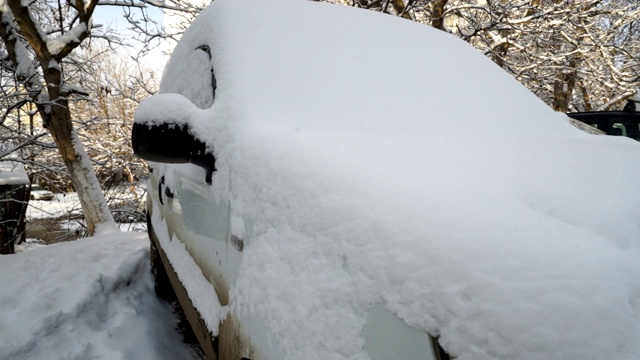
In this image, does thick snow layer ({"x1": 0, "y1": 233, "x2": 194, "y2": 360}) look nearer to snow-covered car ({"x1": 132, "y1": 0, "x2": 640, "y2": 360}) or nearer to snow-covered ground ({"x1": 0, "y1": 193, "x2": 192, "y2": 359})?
snow-covered ground ({"x1": 0, "y1": 193, "x2": 192, "y2": 359})

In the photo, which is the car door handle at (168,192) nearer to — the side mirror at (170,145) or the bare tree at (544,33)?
the side mirror at (170,145)

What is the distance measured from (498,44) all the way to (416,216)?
875cm

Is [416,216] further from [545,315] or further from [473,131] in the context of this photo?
[473,131]

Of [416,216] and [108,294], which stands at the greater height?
[416,216]

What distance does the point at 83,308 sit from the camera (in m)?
2.51

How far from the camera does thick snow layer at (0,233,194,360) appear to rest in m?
2.14

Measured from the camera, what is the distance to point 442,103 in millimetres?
1611

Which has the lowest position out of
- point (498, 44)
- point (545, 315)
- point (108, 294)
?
point (108, 294)

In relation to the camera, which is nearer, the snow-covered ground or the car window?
the car window

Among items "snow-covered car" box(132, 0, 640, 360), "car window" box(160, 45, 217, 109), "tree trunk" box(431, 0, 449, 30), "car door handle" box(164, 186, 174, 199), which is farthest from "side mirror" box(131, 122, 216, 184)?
"tree trunk" box(431, 0, 449, 30)

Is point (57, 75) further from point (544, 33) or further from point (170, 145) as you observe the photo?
point (544, 33)

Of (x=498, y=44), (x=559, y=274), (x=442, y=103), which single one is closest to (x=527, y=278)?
(x=559, y=274)

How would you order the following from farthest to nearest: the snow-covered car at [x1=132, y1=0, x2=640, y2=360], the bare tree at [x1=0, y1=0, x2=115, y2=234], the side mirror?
the bare tree at [x1=0, y1=0, x2=115, y2=234]
the side mirror
the snow-covered car at [x1=132, y1=0, x2=640, y2=360]

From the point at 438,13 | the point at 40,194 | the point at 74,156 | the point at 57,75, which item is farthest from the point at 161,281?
the point at 40,194
